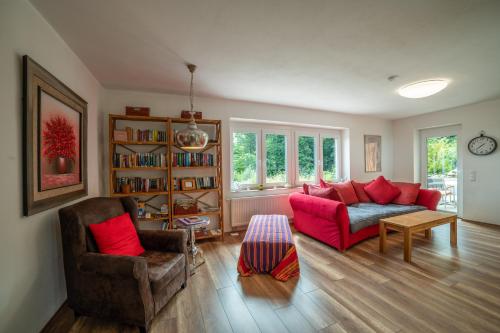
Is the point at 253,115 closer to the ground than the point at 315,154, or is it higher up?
higher up

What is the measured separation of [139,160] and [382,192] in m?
4.33

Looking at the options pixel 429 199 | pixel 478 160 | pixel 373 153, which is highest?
pixel 373 153

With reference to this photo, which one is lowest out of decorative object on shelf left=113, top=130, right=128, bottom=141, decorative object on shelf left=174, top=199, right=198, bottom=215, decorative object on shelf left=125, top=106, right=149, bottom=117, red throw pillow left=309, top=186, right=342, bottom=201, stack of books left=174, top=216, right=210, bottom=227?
stack of books left=174, top=216, right=210, bottom=227

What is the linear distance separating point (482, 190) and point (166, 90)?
5.98m

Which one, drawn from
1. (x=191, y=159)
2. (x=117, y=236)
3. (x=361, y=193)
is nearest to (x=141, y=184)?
(x=191, y=159)

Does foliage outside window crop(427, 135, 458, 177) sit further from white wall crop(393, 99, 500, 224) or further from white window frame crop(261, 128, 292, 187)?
white window frame crop(261, 128, 292, 187)

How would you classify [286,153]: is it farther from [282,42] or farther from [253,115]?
[282,42]

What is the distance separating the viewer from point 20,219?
4.39ft

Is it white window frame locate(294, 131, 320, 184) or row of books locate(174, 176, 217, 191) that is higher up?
white window frame locate(294, 131, 320, 184)

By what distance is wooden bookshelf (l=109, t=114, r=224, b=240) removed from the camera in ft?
9.19

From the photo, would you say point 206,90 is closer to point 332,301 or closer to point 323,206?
point 323,206

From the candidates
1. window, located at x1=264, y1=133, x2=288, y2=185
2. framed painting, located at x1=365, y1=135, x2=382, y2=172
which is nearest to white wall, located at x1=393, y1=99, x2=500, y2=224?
framed painting, located at x1=365, y1=135, x2=382, y2=172

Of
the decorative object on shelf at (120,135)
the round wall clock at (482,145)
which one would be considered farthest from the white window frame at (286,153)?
the round wall clock at (482,145)

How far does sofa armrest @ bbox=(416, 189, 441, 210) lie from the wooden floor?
1.01m
